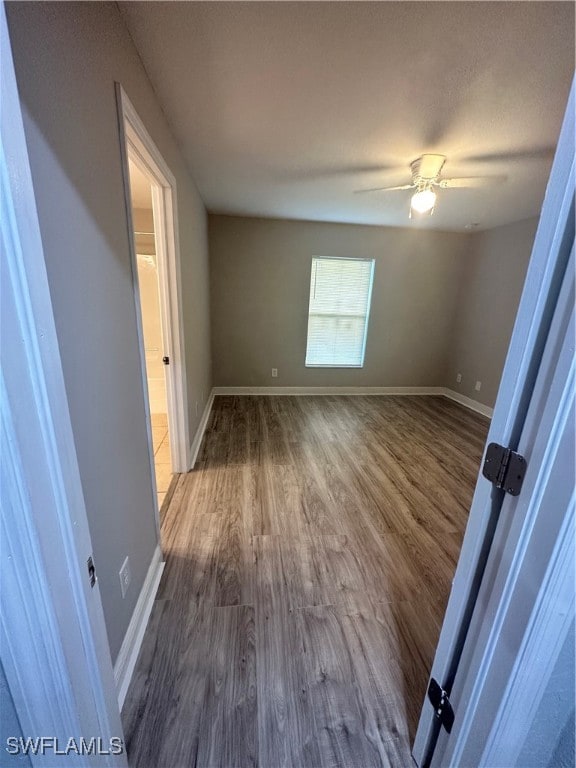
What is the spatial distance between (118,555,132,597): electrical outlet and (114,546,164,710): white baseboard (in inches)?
6.5

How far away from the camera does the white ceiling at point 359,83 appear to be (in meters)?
1.09

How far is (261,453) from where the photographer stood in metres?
2.90

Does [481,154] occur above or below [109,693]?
above

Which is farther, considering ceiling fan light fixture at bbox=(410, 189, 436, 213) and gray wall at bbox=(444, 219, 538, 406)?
gray wall at bbox=(444, 219, 538, 406)

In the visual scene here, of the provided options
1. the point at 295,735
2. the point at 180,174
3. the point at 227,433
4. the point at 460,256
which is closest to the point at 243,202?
the point at 180,174

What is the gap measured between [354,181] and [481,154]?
920 millimetres

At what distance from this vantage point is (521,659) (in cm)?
60

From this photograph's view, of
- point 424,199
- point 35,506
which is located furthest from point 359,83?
point 35,506

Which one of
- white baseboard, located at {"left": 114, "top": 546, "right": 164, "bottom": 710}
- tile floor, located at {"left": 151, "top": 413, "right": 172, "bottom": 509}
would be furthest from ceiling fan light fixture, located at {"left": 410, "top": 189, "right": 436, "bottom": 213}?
white baseboard, located at {"left": 114, "top": 546, "right": 164, "bottom": 710}

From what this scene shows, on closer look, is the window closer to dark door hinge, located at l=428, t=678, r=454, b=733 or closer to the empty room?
the empty room

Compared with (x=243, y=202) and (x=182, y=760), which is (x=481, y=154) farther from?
(x=182, y=760)

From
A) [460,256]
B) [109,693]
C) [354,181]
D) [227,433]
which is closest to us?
[109,693]

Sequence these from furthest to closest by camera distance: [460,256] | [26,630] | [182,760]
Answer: [460,256], [182,760], [26,630]

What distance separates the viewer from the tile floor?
7.64 ft
